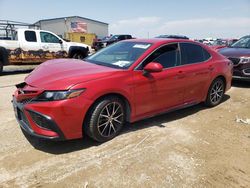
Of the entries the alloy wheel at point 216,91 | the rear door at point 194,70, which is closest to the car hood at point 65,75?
the rear door at point 194,70

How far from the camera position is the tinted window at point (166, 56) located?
172 inches

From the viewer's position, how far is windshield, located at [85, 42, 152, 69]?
14.0 ft

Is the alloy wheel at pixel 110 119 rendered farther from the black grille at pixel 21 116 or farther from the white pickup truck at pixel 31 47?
the white pickup truck at pixel 31 47

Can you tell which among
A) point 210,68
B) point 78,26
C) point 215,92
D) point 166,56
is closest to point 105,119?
point 166,56

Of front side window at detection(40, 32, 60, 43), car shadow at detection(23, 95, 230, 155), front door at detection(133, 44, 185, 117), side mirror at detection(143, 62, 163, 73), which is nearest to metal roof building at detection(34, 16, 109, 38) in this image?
front side window at detection(40, 32, 60, 43)

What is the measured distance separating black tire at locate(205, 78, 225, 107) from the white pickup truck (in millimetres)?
7947

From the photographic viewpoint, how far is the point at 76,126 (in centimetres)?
350

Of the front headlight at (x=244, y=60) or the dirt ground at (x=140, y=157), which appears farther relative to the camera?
the front headlight at (x=244, y=60)

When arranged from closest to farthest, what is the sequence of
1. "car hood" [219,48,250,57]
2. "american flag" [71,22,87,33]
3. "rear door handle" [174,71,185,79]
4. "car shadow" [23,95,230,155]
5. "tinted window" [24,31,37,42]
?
"car shadow" [23,95,230,155] → "rear door handle" [174,71,185,79] → "car hood" [219,48,250,57] → "tinted window" [24,31,37,42] → "american flag" [71,22,87,33]

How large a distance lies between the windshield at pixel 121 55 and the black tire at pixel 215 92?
6.66ft

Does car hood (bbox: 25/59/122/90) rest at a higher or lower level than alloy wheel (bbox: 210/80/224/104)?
higher

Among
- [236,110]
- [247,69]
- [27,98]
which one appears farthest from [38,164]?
[247,69]

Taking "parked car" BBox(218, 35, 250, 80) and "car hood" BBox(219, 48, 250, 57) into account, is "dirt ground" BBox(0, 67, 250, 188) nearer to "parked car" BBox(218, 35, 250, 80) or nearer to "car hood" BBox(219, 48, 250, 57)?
"parked car" BBox(218, 35, 250, 80)

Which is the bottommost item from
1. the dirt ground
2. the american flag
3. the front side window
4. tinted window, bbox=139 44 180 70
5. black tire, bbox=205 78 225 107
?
the dirt ground
